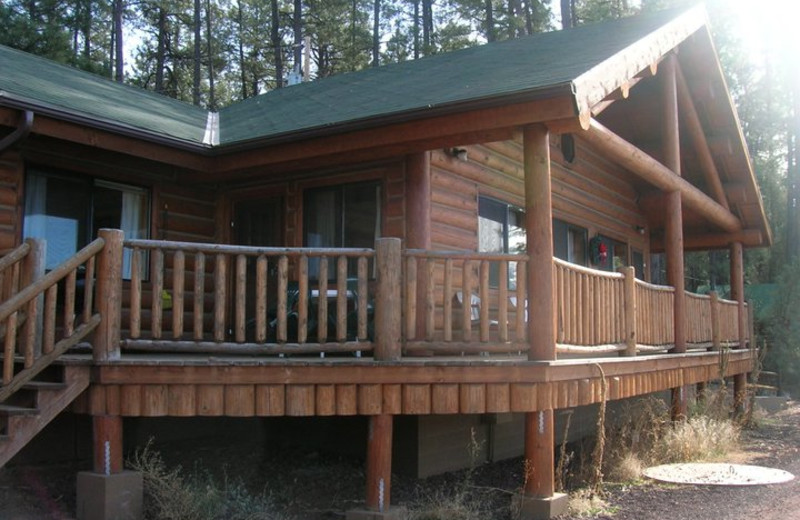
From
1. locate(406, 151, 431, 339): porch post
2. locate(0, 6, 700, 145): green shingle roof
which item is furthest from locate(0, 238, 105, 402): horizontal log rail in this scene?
locate(406, 151, 431, 339): porch post

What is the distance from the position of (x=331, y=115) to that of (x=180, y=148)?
181 centimetres

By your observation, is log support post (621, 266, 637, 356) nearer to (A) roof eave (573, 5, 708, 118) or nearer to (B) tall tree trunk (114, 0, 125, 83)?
(A) roof eave (573, 5, 708, 118)

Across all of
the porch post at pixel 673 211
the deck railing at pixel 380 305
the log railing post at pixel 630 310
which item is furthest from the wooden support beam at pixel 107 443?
the porch post at pixel 673 211

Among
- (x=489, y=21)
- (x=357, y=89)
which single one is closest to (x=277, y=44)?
(x=489, y=21)

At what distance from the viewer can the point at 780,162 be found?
36062 mm

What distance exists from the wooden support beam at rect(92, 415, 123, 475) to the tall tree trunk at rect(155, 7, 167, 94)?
29.7 metres

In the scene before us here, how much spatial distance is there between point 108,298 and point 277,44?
2936 cm

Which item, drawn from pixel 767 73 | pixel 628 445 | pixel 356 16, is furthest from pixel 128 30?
pixel 628 445

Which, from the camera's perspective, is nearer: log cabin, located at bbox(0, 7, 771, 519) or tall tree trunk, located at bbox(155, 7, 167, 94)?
log cabin, located at bbox(0, 7, 771, 519)

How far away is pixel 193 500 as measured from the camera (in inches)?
260

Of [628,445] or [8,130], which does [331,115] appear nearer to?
[8,130]

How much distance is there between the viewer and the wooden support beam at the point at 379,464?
21.5 feet

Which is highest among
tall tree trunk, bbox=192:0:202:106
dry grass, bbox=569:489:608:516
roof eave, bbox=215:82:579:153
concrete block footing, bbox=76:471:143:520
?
tall tree trunk, bbox=192:0:202:106

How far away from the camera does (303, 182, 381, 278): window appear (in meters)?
9.44
